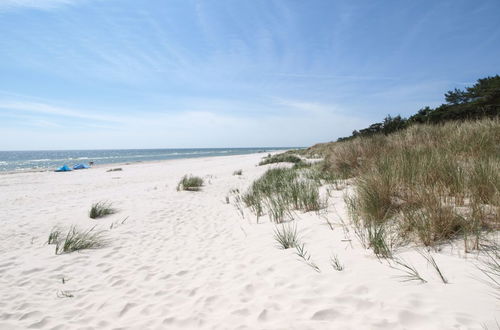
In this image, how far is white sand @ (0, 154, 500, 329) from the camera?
178cm

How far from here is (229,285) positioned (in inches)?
106

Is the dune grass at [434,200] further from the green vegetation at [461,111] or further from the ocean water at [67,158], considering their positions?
the ocean water at [67,158]

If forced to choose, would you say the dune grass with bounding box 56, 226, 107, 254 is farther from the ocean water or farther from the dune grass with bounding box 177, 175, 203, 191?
the ocean water

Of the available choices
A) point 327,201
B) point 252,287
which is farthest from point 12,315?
point 327,201

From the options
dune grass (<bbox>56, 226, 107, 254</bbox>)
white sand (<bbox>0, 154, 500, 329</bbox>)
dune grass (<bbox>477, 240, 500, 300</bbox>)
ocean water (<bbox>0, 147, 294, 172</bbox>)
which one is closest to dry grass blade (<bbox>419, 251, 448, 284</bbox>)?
white sand (<bbox>0, 154, 500, 329</bbox>)

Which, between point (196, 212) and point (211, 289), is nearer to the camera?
point (211, 289)

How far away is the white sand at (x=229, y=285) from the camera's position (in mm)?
1775

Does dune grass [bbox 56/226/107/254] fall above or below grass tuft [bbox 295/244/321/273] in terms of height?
below

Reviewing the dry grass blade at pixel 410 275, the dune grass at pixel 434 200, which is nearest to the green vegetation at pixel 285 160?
the dune grass at pixel 434 200

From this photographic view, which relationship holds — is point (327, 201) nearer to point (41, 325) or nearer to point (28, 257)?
point (41, 325)

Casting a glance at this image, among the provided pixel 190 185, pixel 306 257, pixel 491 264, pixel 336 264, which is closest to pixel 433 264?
pixel 491 264

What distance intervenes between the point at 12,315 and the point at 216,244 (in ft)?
8.69

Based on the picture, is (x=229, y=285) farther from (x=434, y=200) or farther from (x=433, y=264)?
(x=434, y=200)

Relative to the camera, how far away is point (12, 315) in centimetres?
243
